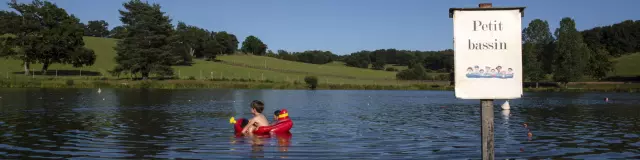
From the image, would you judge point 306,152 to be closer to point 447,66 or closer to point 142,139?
point 142,139

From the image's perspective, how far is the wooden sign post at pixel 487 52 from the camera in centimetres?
984

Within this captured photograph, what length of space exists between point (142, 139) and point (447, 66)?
524ft

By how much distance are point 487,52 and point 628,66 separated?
149m

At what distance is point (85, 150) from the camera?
17078 millimetres

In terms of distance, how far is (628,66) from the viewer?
5625 inches

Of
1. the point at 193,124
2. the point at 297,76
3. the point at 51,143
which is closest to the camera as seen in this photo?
the point at 51,143

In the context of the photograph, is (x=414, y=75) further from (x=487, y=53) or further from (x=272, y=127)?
(x=487, y=53)

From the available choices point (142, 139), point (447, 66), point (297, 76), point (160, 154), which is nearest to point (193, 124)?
point (142, 139)

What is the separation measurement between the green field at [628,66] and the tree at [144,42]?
90.6m

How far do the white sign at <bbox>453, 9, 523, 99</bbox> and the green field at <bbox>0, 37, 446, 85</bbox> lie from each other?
98241 millimetres

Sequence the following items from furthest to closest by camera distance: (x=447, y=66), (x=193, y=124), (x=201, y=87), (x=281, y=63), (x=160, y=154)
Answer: (x=447, y=66) < (x=281, y=63) < (x=201, y=87) < (x=193, y=124) < (x=160, y=154)

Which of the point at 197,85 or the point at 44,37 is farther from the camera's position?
the point at 44,37

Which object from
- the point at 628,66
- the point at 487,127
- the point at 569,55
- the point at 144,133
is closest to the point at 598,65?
the point at 569,55

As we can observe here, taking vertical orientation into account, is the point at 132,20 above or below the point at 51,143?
above
